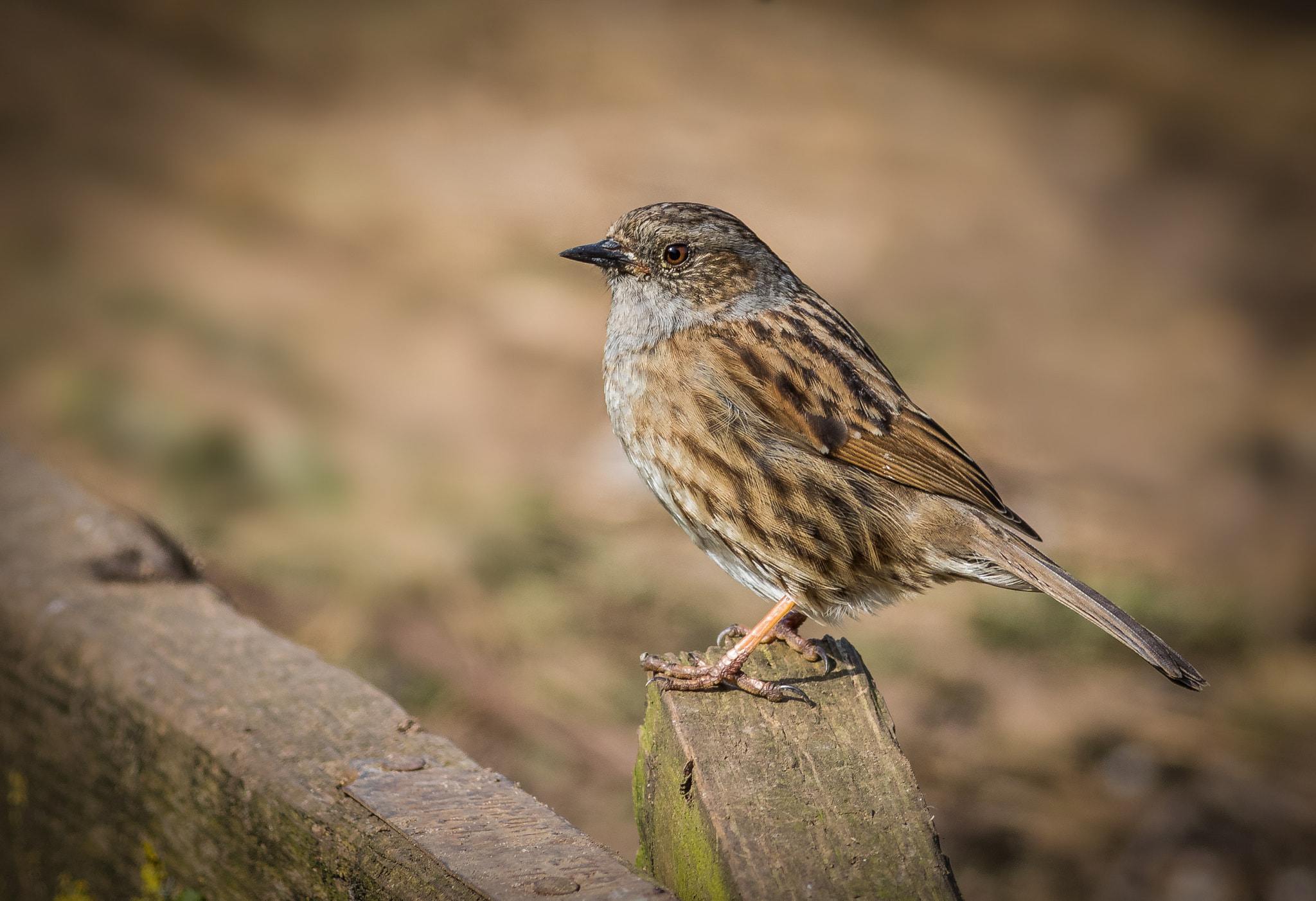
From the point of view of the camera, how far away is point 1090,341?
5328 mm

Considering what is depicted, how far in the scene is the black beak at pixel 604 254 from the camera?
2.96m

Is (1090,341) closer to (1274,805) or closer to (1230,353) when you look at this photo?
(1230,353)

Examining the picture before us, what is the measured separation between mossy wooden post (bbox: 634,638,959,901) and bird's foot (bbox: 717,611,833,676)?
0.24 m

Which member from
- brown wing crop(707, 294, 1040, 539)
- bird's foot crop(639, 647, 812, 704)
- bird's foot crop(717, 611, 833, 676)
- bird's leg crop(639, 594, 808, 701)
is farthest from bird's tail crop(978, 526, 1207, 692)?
bird's foot crop(639, 647, 812, 704)

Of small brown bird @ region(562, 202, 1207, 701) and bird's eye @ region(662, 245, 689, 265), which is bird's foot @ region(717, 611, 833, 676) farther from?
bird's eye @ region(662, 245, 689, 265)

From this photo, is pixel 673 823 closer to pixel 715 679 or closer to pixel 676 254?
pixel 715 679

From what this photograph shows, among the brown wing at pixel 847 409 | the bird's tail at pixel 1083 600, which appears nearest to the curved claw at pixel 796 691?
the bird's tail at pixel 1083 600

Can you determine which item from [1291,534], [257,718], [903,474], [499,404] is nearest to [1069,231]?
[1291,534]

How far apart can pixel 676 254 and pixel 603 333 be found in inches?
87.0

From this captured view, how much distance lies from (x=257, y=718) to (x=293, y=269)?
11.9 ft

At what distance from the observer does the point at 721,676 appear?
1.95m

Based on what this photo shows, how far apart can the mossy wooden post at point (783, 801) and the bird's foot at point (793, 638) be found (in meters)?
0.24

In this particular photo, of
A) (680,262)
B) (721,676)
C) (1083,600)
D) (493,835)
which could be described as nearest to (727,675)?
(721,676)

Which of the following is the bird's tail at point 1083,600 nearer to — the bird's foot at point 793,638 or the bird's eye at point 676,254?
the bird's foot at point 793,638
